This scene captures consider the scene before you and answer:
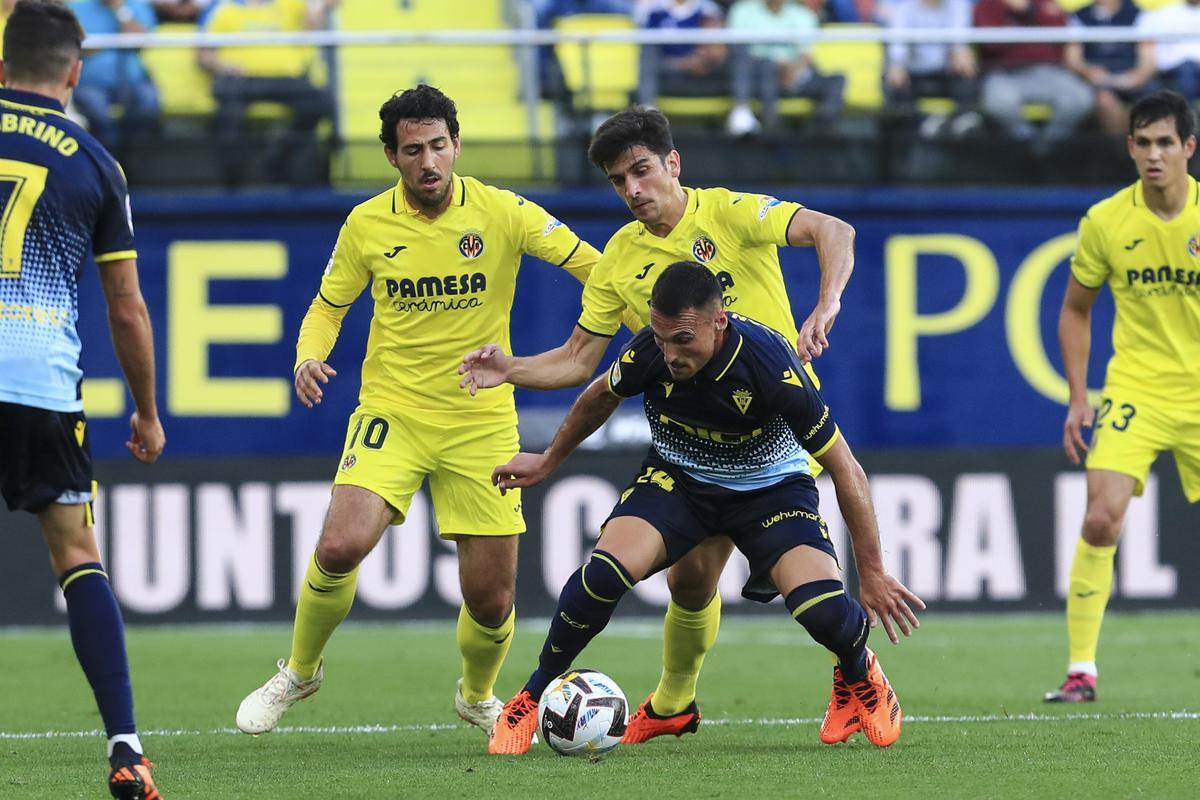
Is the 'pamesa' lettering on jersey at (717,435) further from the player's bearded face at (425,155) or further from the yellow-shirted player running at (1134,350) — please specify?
the yellow-shirted player running at (1134,350)

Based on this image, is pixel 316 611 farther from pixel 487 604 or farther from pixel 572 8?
pixel 572 8

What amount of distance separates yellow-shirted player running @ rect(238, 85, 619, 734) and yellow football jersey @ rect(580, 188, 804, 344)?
44 cm

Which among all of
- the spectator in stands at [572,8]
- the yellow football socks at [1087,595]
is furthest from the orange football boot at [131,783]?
the spectator in stands at [572,8]

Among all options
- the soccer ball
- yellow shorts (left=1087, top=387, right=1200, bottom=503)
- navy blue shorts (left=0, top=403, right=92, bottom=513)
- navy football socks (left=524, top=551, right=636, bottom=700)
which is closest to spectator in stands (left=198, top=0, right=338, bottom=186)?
yellow shorts (left=1087, top=387, right=1200, bottom=503)

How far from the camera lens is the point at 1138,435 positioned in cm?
Answer: 875

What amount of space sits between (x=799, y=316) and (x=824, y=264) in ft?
20.6

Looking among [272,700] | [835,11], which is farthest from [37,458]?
[835,11]

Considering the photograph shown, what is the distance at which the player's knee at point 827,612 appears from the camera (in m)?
6.72

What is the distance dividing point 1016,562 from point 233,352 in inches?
223

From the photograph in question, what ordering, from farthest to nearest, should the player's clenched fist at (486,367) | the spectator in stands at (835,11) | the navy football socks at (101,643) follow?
1. the spectator in stands at (835,11)
2. the player's clenched fist at (486,367)
3. the navy football socks at (101,643)

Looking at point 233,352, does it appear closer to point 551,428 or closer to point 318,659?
point 551,428

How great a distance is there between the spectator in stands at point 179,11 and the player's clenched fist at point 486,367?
27.9 ft

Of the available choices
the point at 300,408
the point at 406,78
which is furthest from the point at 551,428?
the point at 406,78

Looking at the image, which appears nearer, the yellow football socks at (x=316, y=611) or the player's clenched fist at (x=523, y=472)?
the player's clenched fist at (x=523, y=472)
